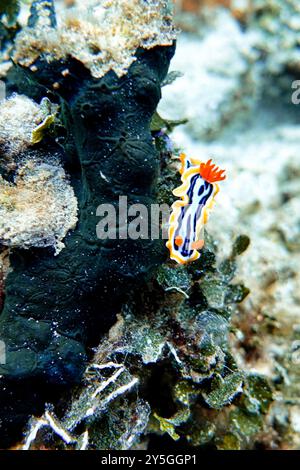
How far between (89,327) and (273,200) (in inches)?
146

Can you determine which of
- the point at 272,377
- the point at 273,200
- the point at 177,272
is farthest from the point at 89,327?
the point at 273,200

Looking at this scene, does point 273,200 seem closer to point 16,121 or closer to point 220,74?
point 220,74

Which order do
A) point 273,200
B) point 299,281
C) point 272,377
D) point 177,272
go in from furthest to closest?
point 273,200 → point 299,281 → point 272,377 → point 177,272

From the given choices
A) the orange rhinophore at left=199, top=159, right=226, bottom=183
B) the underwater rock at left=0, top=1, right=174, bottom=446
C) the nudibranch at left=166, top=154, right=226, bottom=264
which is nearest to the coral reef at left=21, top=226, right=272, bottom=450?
the underwater rock at left=0, top=1, right=174, bottom=446

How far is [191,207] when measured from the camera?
218 centimetres

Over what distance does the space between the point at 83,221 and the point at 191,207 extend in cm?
62

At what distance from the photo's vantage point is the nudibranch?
2.15 m

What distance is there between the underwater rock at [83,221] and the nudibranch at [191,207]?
0.14 meters

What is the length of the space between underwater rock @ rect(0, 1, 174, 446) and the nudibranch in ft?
0.47

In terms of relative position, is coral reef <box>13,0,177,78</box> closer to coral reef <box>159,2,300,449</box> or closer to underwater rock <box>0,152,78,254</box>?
underwater rock <box>0,152,78,254</box>

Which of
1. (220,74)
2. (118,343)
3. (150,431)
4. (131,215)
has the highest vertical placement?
(220,74)

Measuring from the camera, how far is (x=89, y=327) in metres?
2.28

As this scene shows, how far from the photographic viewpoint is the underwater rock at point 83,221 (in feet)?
6.43

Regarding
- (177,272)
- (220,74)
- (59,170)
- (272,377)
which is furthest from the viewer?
(220,74)
